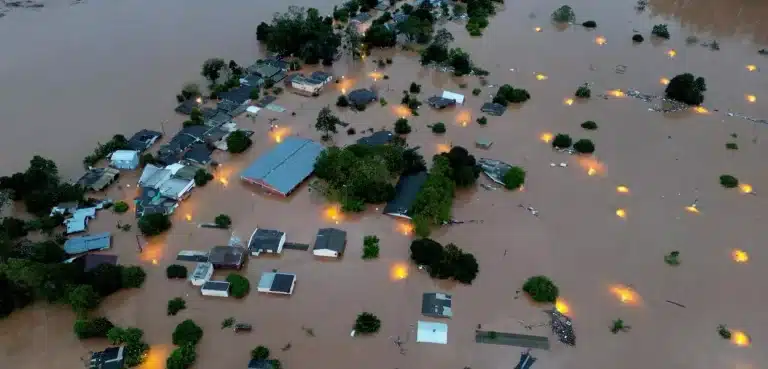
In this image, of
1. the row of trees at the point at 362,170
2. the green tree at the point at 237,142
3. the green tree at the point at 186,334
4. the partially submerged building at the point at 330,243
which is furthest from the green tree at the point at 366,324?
the green tree at the point at 237,142

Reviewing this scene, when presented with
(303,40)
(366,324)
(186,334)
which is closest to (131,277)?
(186,334)

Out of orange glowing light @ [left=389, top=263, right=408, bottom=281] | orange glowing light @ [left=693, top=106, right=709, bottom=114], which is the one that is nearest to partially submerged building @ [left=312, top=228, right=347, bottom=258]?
orange glowing light @ [left=389, top=263, right=408, bottom=281]

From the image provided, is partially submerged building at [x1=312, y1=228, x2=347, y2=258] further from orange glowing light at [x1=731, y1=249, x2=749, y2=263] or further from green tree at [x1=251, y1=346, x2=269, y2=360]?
orange glowing light at [x1=731, y1=249, x2=749, y2=263]

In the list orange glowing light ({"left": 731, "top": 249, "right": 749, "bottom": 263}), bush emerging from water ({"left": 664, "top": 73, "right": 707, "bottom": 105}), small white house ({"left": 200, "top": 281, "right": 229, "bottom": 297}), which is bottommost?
small white house ({"left": 200, "top": 281, "right": 229, "bottom": 297})

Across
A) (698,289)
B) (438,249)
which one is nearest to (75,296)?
(438,249)

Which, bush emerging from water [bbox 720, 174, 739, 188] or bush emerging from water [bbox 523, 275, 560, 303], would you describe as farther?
bush emerging from water [bbox 720, 174, 739, 188]
